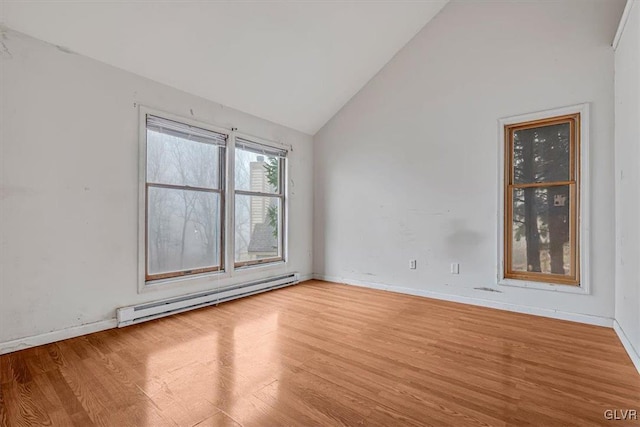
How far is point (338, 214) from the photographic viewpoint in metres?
4.82

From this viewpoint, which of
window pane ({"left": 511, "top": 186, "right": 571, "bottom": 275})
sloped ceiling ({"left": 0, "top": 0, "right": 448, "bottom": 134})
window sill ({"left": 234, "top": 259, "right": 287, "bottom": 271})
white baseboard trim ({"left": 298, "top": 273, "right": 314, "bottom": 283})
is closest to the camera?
sloped ceiling ({"left": 0, "top": 0, "right": 448, "bottom": 134})

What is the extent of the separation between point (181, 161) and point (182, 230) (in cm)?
79

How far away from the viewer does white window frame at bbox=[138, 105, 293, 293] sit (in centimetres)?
301

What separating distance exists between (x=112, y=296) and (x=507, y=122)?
4.53m

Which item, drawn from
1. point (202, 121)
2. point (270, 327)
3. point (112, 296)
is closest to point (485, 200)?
point (270, 327)

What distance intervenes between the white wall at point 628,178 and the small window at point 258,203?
3.79 m

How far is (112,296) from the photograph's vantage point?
111 inches

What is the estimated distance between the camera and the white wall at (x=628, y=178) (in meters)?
2.15

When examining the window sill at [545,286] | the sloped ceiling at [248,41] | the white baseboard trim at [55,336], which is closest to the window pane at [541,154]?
the window sill at [545,286]

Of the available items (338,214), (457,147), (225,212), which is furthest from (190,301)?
(457,147)

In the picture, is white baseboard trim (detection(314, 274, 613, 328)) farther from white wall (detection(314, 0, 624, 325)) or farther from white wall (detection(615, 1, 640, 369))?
white wall (detection(615, 1, 640, 369))

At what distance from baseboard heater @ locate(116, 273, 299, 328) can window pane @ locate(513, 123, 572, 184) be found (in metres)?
3.40

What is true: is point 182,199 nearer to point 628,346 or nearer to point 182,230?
point 182,230


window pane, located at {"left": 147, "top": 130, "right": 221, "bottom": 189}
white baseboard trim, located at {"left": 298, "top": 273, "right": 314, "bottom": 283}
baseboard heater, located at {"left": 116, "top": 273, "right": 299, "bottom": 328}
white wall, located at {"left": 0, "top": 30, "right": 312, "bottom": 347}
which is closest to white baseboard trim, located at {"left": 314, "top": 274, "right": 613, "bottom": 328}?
white baseboard trim, located at {"left": 298, "top": 273, "right": 314, "bottom": 283}
